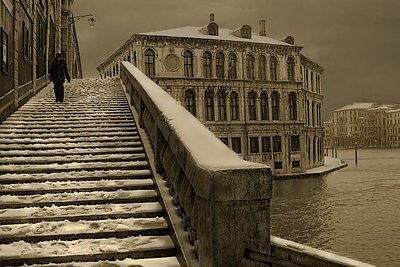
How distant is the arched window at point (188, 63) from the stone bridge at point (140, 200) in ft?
104

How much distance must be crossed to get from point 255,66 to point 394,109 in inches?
4927

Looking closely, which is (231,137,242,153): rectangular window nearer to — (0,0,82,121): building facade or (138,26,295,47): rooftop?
(138,26,295,47): rooftop

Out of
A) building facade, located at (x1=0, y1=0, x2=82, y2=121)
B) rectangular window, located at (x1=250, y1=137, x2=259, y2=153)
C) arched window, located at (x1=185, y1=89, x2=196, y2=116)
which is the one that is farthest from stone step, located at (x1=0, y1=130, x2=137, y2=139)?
rectangular window, located at (x1=250, y1=137, x2=259, y2=153)

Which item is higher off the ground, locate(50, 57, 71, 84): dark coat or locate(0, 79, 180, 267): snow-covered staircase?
locate(50, 57, 71, 84): dark coat

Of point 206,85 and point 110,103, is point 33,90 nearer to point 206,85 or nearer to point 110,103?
point 110,103

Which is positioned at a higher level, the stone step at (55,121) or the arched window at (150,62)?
the arched window at (150,62)

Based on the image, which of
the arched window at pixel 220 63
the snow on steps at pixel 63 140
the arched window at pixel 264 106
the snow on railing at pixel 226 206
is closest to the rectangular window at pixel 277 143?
the arched window at pixel 264 106

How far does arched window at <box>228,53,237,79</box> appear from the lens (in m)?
42.8

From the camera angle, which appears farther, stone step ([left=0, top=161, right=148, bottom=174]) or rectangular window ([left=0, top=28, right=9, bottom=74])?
rectangular window ([left=0, top=28, right=9, bottom=74])

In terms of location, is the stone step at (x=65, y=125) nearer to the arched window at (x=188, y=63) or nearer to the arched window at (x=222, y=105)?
the arched window at (x=188, y=63)

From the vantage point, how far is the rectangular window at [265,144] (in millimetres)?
43031

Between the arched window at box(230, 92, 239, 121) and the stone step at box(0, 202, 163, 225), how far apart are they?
37.1 m

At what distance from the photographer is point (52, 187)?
6.34 meters

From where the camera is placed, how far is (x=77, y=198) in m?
6.00
